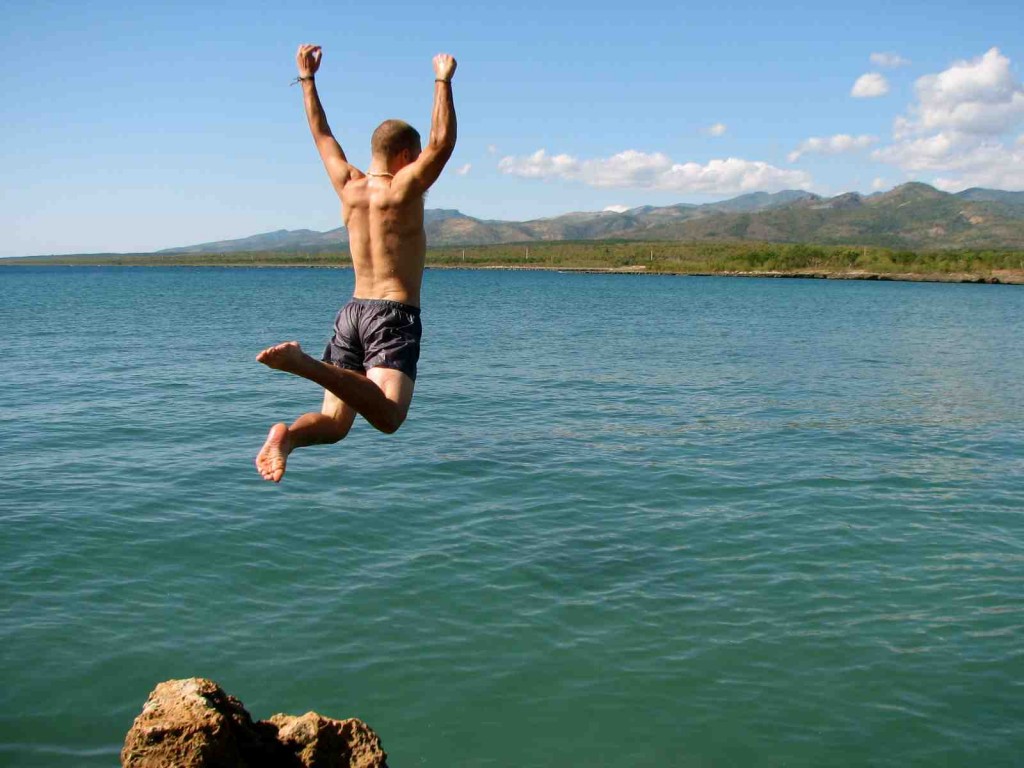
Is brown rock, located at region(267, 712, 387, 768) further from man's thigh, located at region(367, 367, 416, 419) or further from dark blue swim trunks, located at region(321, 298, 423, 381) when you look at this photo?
dark blue swim trunks, located at region(321, 298, 423, 381)

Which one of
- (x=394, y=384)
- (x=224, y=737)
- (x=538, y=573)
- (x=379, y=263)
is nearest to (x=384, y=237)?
(x=379, y=263)

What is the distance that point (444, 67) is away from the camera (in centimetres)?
684

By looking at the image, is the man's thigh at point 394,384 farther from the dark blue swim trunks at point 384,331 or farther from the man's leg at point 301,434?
the man's leg at point 301,434

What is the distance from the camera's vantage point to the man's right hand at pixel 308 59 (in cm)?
782

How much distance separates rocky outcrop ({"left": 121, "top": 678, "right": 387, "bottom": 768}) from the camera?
6973 millimetres

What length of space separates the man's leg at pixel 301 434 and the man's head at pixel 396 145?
69.4 inches

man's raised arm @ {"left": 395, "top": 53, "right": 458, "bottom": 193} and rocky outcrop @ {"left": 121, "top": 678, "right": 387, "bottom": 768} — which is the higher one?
man's raised arm @ {"left": 395, "top": 53, "right": 458, "bottom": 193}

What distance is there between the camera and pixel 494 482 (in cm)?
2011

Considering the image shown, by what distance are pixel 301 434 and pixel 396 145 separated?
86.0 inches

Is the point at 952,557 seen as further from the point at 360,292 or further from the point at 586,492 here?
the point at 360,292

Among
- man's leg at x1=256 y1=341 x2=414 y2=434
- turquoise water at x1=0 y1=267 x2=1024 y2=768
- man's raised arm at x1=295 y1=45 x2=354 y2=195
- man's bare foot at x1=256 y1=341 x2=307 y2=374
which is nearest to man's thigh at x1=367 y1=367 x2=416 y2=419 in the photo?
man's leg at x1=256 y1=341 x2=414 y2=434

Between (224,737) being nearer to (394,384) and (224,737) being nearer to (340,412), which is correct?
(340,412)

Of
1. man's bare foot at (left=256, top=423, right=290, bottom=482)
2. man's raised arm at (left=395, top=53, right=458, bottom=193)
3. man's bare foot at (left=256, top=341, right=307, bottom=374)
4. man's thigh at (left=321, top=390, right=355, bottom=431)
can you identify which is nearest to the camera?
man's bare foot at (left=256, top=341, right=307, bottom=374)

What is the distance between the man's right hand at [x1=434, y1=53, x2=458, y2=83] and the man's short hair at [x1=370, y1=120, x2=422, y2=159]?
20.2 inches
